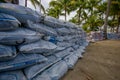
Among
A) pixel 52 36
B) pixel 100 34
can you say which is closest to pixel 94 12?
pixel 100 34

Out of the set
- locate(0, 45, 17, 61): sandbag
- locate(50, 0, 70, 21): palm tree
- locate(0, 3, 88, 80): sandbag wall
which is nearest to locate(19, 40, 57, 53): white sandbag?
locate(0, 3, 88, 80): sandbag wall

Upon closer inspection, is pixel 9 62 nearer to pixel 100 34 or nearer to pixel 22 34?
pixel 22 34

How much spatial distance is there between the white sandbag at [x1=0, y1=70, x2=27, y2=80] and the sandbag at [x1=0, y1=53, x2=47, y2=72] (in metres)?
0.07

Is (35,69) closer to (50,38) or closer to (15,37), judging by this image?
(15,37)

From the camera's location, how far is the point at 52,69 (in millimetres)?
2031

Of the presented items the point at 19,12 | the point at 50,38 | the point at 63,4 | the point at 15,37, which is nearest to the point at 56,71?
the point at 50,38

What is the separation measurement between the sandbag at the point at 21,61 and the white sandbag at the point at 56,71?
0.20m

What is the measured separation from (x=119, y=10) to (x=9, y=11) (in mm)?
18813

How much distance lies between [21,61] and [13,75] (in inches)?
7.3

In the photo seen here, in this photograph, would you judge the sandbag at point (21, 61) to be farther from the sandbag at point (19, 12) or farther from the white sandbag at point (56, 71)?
the sandbag at point (19, 12)

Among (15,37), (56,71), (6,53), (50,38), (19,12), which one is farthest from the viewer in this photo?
(50,38)

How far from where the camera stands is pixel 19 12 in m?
1.78

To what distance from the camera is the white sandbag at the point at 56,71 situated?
1.89 metres

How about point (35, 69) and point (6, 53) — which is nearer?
point (6, 53)
